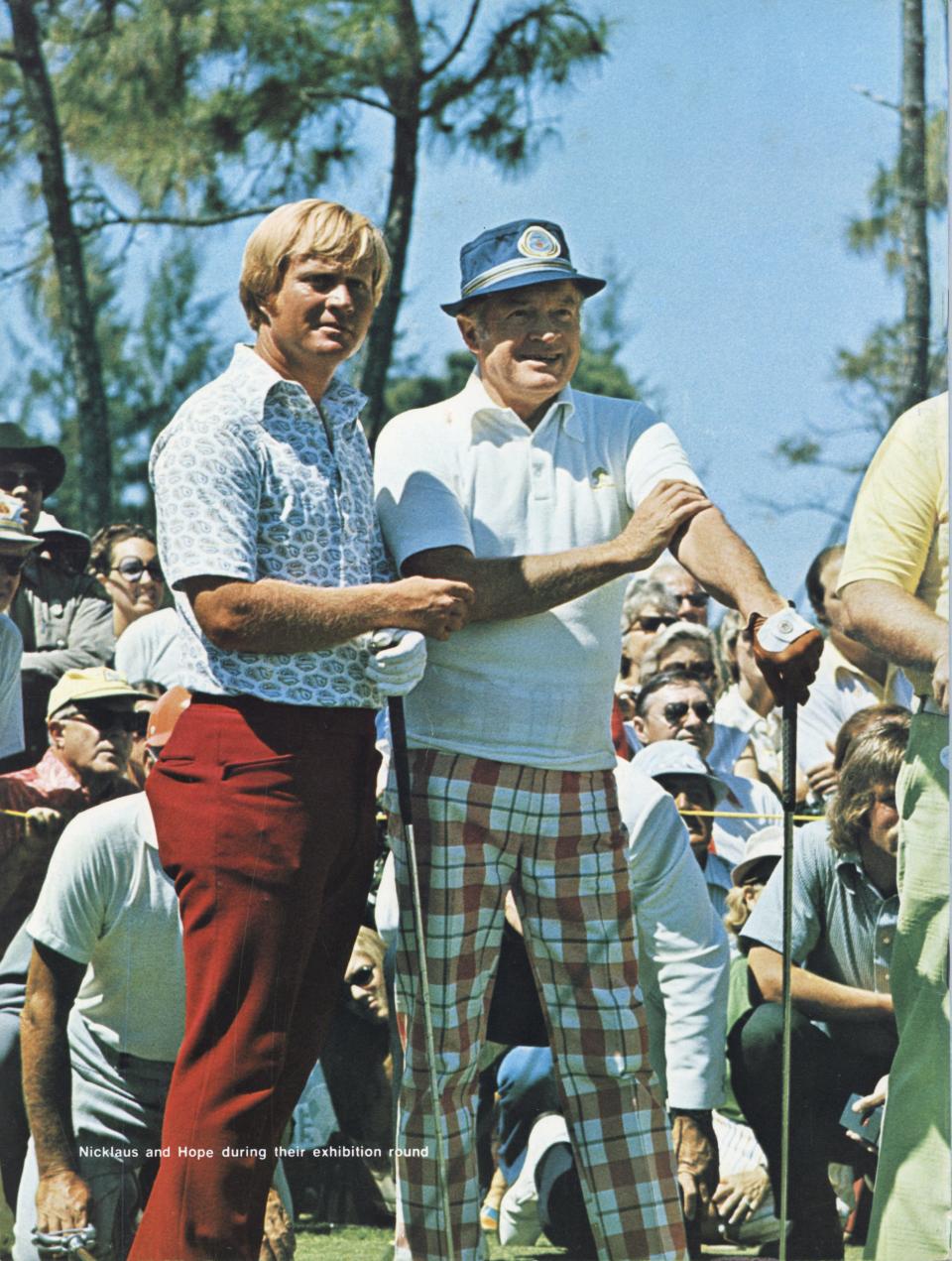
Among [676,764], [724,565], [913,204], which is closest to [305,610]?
[724,565]

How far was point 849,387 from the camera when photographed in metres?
3.37

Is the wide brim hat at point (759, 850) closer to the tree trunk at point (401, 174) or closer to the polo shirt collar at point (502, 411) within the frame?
the polo shirt collar at point (502, 411)

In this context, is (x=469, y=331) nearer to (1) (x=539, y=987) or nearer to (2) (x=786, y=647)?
(2) (x=786, y=647)

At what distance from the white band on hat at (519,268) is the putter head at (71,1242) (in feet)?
5.87

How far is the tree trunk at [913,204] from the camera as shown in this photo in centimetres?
332

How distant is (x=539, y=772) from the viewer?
3.02m

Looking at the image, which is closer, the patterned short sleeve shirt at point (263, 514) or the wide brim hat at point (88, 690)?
the patterned short sleeve shirt at point (263, 514)

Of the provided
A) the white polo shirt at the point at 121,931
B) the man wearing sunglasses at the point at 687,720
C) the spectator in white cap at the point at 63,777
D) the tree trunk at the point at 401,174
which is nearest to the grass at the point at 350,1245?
the white polo shirt at the point at 121,931

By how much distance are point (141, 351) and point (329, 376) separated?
27.5 inches

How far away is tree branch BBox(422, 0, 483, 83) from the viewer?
3454 millimetres

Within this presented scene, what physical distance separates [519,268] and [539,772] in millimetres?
871

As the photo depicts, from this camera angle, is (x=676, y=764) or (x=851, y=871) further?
(x=676, y=764)

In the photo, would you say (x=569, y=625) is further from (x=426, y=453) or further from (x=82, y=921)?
(x=82, y=921)

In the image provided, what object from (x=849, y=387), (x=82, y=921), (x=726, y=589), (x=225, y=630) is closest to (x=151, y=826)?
(x=82, y=921)
